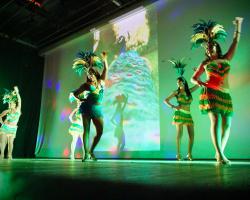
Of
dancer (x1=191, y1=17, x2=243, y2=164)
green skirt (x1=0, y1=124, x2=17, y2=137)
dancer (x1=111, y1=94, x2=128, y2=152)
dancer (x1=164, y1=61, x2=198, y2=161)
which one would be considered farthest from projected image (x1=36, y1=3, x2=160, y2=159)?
dancer (x1=191, y1=17, x2=243, y2=164)

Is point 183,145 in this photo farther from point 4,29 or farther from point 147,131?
point 4,29

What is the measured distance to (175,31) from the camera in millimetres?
5812

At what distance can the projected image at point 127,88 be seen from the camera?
5738mm

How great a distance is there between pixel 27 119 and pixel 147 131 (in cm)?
523

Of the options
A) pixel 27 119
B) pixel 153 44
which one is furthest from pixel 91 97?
pixel 27 119

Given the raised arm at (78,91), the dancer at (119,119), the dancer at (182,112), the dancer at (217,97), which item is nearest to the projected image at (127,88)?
the dancer at (119,119)

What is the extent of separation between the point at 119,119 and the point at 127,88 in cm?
78

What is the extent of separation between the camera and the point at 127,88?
246 inches

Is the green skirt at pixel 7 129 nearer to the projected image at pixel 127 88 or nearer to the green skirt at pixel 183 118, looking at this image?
Answer: the projected image at pixel 127 88

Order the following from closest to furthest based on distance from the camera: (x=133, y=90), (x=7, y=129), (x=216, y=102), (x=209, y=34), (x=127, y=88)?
(x=216, y=102) < (x=209, y=34) < (x=133, y=90) < (x=127, y=88) < (x=7, y=129)

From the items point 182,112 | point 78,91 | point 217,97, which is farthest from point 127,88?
point 217,97

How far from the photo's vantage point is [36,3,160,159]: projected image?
18.8 feet

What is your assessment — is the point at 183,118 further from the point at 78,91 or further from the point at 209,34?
the point at 78,91

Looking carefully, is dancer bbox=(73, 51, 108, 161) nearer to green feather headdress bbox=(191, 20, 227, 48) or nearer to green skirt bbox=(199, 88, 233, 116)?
green feather headdress bbox=(191, 20, 227, 48)
